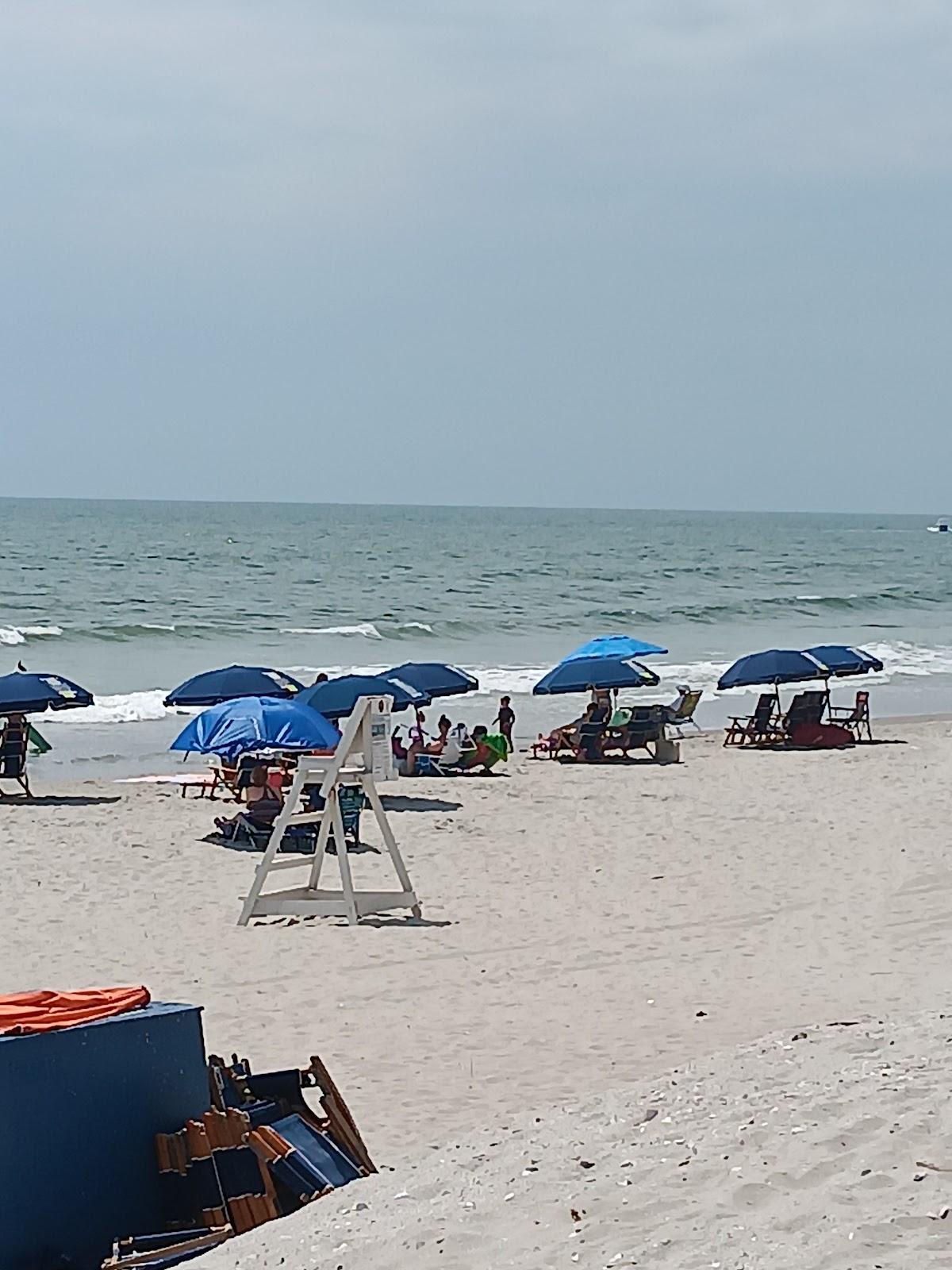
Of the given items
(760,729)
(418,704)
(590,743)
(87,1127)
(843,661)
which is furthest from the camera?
(843,661)

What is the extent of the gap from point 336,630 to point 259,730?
29722mm

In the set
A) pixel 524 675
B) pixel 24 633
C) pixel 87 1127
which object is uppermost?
pixel 87 1127

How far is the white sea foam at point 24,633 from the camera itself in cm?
3866

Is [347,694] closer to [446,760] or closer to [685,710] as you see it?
[446,760]

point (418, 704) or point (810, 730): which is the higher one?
point (418, 704)

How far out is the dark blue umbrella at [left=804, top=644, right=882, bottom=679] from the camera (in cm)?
2203

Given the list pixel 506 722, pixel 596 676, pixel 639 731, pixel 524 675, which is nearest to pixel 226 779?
pixel 506 722

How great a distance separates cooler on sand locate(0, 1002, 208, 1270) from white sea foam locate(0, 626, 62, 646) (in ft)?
112

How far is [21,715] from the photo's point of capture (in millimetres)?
16781

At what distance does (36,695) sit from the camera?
53.5 feet

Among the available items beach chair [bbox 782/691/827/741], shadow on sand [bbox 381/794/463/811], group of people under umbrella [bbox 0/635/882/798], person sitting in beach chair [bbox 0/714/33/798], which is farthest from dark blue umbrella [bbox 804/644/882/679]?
person sitting in beach chair [bbox 0/714/33/798]

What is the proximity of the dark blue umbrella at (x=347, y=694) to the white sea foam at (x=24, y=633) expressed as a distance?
76.3 ft

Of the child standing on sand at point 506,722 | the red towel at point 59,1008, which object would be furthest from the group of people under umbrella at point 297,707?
the red towel at point 59,1008

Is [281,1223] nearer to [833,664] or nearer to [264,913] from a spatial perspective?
[264,913]
